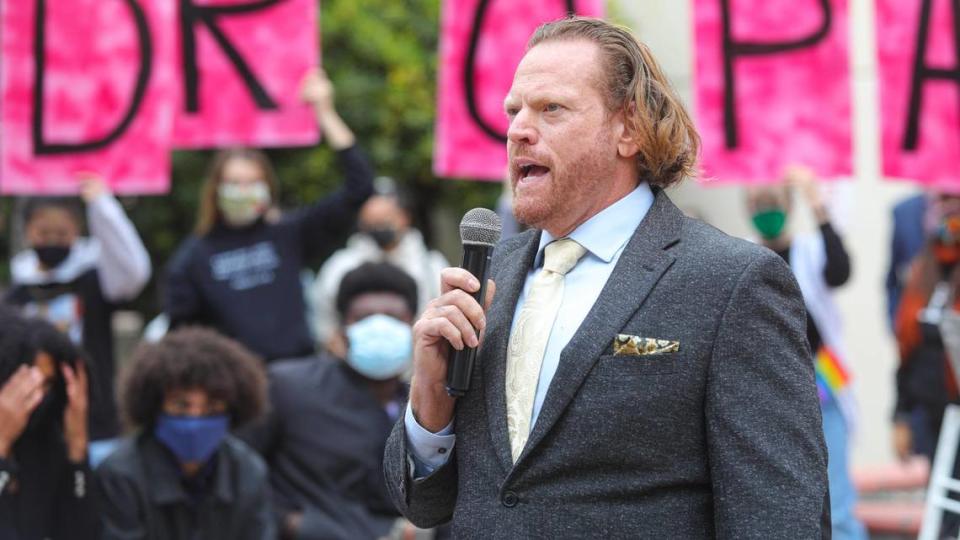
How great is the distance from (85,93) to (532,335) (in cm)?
438

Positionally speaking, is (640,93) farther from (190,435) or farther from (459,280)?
(190,435)

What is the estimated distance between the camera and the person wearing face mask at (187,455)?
490cm

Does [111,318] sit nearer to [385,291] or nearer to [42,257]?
[42,257]

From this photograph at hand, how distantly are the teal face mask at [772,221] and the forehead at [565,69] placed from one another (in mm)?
4085

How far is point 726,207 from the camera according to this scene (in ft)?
41.3

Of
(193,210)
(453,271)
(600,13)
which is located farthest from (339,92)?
(453,271)

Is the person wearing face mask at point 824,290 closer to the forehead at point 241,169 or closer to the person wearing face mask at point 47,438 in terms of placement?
the forehead at point 241,169

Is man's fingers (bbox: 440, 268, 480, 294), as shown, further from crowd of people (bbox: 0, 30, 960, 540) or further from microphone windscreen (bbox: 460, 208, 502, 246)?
crowd of people (bbox: 0, 30, 960, 540)

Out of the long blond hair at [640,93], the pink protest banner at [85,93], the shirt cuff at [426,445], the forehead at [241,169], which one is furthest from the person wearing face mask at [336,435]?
the long blond hair at [640,93]

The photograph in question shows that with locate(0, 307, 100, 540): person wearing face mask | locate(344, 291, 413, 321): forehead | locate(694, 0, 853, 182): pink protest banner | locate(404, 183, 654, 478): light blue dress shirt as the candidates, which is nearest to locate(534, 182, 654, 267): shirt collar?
locate(404, 183, 654, 478): light blue dress shirt

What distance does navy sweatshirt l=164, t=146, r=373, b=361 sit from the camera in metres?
6.39

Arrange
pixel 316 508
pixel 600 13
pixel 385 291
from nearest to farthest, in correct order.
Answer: pixel 316 508, pixel 385 291, pixel 600 13

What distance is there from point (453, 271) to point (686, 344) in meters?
0.44

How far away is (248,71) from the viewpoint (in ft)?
21.5
